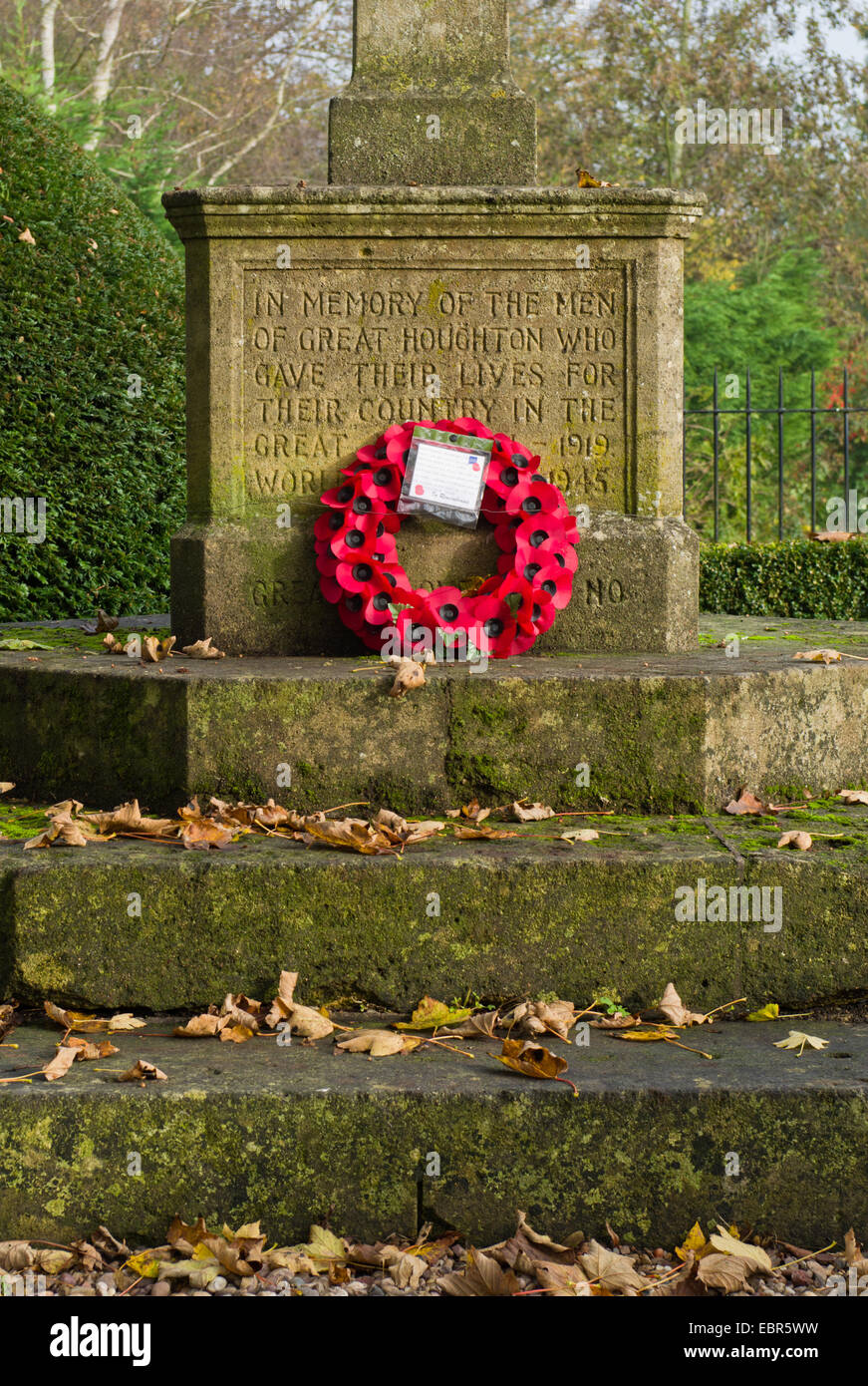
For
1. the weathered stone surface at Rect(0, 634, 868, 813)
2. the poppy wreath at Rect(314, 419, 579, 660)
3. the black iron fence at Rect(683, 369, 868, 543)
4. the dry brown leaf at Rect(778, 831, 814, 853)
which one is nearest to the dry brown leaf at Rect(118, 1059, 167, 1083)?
the weathered stone surface at Rect(0, 634, 868, 813)

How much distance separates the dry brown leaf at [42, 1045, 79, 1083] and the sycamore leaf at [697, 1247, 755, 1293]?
1317 mm

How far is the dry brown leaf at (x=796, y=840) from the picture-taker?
3.50 metres

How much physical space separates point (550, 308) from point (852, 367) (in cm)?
1750

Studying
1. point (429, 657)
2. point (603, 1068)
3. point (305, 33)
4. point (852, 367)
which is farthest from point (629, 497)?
point (305, 33)

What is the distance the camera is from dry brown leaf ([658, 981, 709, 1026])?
327 centimetres

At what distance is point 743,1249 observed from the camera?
2775 mm

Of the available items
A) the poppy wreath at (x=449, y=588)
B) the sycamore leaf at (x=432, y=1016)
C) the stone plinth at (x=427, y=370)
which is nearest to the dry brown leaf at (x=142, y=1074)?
the sycamore leaf at (x=432, y=1016)

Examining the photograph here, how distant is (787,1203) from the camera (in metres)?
2.89

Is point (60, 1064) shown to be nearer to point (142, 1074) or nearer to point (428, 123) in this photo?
point (142, 1074)

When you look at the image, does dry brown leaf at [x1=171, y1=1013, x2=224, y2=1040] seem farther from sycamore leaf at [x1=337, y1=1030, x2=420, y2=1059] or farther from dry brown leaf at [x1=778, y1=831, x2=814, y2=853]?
dry brown leaf at [x1=778, y1=831, x2=814, y2=853]

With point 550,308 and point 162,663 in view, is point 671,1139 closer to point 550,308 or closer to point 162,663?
point 162,663

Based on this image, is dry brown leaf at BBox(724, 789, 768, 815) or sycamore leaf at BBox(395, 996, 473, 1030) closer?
sycamore leaf at BBox(395, 996, 473, 1030)
